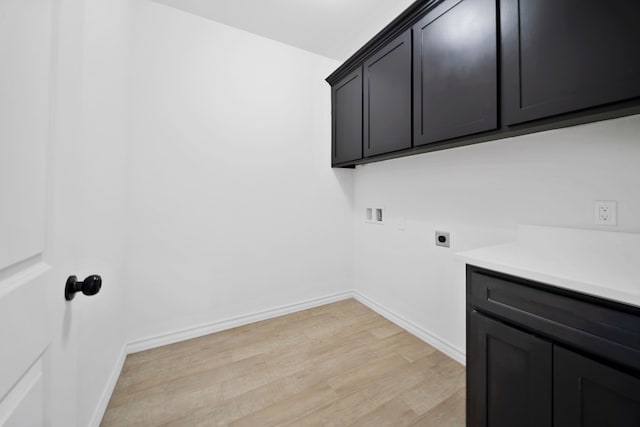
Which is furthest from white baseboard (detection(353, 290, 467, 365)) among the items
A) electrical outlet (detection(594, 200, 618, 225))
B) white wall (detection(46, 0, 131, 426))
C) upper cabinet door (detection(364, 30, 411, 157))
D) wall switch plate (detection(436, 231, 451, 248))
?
white wall (detection(46, 0, 131, 426))

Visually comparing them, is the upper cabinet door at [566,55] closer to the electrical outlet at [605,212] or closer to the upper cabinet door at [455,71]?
the upper cabinet door at [455,71]

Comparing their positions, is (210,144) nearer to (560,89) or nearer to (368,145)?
(368,145)

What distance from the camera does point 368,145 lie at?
2172mm

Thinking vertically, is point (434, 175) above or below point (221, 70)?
below

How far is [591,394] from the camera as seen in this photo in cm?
77

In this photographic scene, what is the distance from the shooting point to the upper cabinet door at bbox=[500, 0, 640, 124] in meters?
0.89

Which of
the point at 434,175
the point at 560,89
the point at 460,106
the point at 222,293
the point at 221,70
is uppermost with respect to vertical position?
the point at 221,70

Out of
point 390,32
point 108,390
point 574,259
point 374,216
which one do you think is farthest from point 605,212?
point 108,390

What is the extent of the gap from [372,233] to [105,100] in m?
2.33

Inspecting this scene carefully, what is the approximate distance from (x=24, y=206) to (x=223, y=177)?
5.71ft

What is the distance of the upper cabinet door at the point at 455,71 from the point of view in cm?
128

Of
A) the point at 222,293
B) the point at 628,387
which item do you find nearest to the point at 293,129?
the point at 222,293

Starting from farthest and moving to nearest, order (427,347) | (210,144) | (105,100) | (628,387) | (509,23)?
1. (210,144)
2. (427,347)
3. (105,100)
4. (509,23)
5. (628,387)

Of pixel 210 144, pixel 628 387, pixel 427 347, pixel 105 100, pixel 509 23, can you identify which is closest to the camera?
pixel 628 387
